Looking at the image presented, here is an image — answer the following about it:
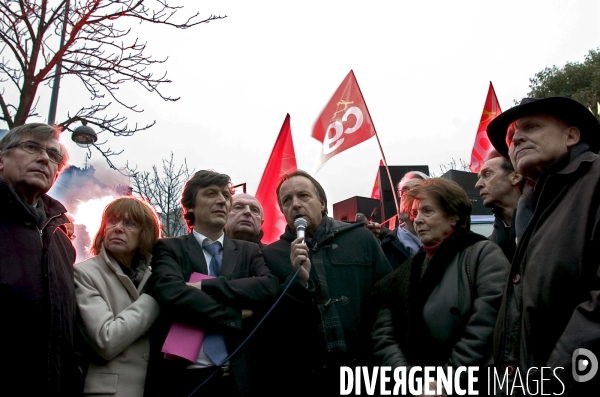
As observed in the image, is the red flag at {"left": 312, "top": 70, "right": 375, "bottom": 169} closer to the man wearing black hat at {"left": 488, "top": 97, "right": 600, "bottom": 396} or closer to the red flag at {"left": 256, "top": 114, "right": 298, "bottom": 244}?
the red flag at {"left": 256, "top": 114, "right": 298, "bottom": 244}

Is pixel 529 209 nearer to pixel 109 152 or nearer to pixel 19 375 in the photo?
pixel 19 375

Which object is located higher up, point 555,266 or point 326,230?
point 326,230

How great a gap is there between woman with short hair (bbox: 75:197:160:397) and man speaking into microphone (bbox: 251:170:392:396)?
689 millimetres

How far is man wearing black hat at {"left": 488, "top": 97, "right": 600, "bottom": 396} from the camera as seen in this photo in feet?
6.61

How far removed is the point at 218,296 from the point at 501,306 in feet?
4.90

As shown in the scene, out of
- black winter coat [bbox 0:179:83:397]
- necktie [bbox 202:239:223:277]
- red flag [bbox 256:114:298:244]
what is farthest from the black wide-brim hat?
red flag [bbox 256:114:298:244]

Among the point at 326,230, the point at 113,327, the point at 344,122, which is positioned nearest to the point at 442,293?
the point at 326,230

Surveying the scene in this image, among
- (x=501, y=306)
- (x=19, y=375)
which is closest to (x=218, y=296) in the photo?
(x=19, y=375)

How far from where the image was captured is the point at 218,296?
3.02 m

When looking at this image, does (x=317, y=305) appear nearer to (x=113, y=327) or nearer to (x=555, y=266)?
(x=113, y=327)

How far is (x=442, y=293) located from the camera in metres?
2.91

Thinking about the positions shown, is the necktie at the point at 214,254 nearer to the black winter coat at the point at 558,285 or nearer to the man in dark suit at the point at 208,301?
the man in dark suit at the point at 208,301

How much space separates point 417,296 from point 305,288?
2.12ft

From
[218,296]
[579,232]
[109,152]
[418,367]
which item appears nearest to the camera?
[579,232]
